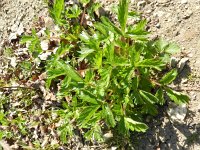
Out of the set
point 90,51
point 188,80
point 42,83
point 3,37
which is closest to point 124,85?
point 90,51

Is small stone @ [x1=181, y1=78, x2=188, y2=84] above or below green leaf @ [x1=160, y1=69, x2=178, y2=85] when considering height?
below

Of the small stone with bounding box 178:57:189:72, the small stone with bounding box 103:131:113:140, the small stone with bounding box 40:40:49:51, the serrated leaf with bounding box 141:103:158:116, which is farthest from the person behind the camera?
the small stone with bounding box 40:40:49:51

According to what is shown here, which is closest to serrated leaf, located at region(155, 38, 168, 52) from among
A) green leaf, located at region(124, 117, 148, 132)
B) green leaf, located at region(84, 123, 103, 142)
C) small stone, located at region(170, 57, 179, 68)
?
small stone, located at region(170, 57, 179, 68)

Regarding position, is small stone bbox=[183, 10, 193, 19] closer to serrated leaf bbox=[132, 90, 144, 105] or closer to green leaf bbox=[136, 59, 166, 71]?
green leaf bbox=[136, 59, 166, 71]

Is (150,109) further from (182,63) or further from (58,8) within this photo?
(58,8)

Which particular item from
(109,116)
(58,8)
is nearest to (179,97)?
(109,116)

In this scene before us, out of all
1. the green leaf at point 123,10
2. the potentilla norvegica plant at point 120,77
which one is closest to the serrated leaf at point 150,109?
the potentilla norvegica plant at point 120,77

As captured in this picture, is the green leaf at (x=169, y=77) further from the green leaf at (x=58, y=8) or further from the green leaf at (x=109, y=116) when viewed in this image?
the green leaf at (x=58, y=8)

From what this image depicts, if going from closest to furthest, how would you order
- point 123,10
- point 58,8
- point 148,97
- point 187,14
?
1. point 123,10
2. point 148,97
3. point 58,8
4. point 187,14

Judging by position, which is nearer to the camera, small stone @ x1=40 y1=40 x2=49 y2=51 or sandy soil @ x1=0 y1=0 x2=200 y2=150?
sandy soil @ x1=0 y1=0 x2=200 y2=150

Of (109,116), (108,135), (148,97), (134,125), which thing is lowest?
(108,135)

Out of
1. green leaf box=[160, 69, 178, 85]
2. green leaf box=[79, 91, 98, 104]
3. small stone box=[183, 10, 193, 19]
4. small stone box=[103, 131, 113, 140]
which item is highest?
small stone box=[183, 10, 193, 19]
